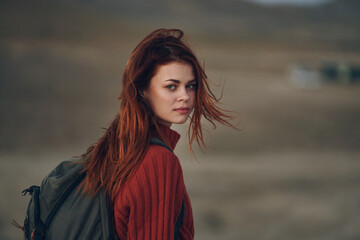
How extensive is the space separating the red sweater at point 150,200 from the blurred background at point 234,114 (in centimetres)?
44

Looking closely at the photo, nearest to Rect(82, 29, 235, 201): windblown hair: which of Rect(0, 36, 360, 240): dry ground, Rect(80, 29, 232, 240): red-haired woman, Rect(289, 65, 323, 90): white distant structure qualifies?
Rect(80, 29, 232, 240): red-haired woman

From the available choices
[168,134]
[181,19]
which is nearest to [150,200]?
[168,134]

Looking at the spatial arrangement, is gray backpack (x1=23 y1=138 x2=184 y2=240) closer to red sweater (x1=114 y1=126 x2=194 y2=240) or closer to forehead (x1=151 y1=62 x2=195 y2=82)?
red sweater (x1=114 y1=126 x2=194 y2=240)

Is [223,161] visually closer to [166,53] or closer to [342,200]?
[342,200]

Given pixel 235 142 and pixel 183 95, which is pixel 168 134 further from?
pixel 235 142

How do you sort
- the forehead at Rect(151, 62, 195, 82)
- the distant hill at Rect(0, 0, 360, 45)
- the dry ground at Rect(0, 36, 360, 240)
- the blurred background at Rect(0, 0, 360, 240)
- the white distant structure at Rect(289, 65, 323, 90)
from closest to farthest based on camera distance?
the forehead at Rect(151, 62, 195, 82)
the dry ground at Rect(0, 36, 360, 240)
the blurred background at Rect(0, 0, 360, 240)
the white distant structure at Rect(289, 65, 323, 90)
the distant hill at Rect(0, 0, 360, 45)

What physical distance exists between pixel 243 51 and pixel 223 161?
17.6 meters

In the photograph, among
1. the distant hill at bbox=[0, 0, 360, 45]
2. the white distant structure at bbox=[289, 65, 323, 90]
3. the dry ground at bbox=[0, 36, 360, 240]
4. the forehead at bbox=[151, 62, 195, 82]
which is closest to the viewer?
the forehead at bbox=[151, 62, 195, 82]

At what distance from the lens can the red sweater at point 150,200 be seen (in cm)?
133

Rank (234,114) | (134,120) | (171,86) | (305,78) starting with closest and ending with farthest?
(134,120) < (171,86) < (234,114) < (305,78)

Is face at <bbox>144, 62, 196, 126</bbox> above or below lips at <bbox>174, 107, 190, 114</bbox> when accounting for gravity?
above

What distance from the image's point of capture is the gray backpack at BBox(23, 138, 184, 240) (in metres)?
1.33

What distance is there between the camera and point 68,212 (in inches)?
53.1

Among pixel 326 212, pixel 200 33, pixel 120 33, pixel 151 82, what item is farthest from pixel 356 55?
pixel 151 82
